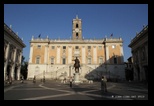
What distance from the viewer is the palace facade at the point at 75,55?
5022 centimetres

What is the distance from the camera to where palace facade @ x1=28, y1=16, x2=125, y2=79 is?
5022cm

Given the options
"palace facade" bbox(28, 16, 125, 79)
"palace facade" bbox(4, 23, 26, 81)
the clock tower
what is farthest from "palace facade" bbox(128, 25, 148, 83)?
"palace facade" bbox(4, 23, 26, 81)

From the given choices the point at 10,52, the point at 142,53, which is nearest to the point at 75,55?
the point at 10,52

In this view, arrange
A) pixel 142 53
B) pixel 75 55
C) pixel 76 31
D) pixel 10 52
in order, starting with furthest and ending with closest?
1. pixel 76 31
2. pixel 75 55
3. pixel 10 52
4. pixel 142 53

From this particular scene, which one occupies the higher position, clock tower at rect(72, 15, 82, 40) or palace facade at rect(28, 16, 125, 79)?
clock tower at rect(72, 15, 82, 40)

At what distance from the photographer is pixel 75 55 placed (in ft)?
174

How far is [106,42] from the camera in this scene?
5191 cm

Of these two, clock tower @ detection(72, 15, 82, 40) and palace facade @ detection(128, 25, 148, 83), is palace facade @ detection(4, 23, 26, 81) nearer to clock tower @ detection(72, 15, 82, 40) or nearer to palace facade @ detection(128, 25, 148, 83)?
clock tower @ detection(72, 15, 82, 40)

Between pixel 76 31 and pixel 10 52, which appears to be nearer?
pixel 10 52

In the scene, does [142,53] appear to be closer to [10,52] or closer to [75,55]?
[75,55]

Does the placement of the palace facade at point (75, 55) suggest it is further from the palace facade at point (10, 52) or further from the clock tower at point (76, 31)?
the palace facade at point (10, 52)

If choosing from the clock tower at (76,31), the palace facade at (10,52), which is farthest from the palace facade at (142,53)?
the palace facade at (10,52)
